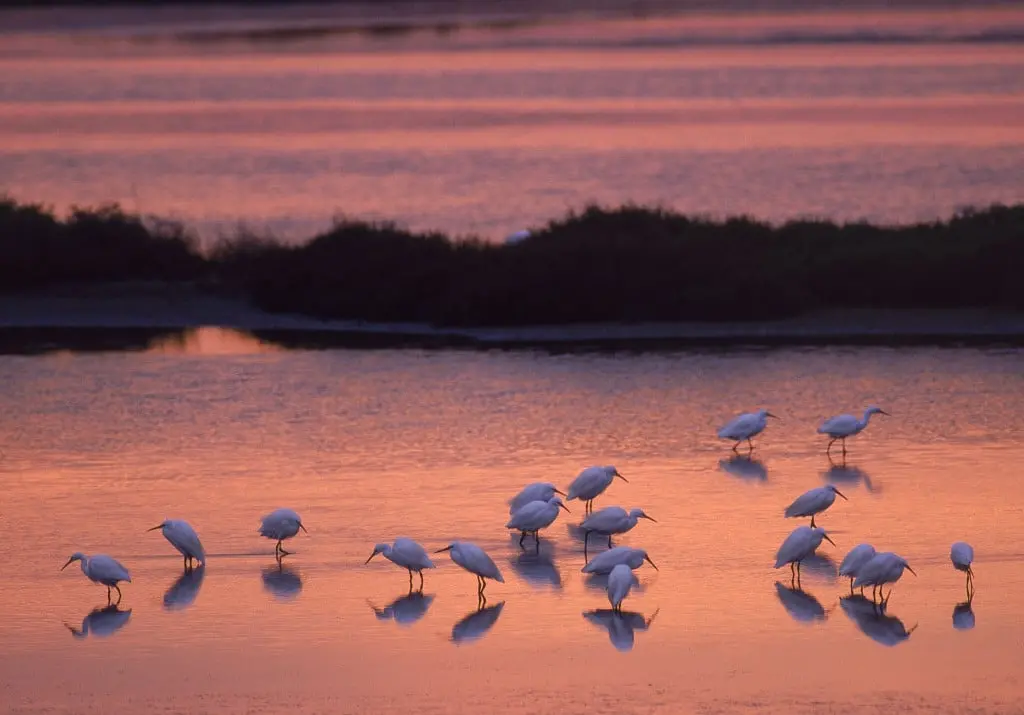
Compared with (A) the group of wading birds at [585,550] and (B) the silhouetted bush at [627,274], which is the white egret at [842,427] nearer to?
(A) the group of wading birds at [585,550]

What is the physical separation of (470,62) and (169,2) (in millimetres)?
57100

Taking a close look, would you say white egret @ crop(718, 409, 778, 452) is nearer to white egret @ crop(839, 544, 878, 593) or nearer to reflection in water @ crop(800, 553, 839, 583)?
reflection in water @ crop(800, 553, 839, 583)

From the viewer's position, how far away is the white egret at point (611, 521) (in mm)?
12617

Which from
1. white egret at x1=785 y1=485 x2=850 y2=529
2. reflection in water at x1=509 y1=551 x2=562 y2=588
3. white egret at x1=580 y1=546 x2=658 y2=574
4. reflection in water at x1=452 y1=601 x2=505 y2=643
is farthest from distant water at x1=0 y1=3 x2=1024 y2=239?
reflection in water at x1=452 y1=601 x2=505 y2=643

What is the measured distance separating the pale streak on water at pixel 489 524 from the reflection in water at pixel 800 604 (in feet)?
0.12

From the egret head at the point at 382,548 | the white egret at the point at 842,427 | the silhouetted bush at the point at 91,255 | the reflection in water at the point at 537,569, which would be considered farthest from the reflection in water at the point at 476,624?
the silhouetted bush at the point at 91,255

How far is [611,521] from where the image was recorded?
41.4 feet

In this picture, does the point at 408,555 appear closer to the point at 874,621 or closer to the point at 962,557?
the point at 874,621

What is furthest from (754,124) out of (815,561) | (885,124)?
(815,561)

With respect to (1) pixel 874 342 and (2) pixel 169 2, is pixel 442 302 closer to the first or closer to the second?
(1) pixel 874 342

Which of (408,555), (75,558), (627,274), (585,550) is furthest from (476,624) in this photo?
(627,274)

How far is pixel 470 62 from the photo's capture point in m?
87.6

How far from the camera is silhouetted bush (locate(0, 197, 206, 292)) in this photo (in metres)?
25.3

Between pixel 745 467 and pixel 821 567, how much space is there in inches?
113
